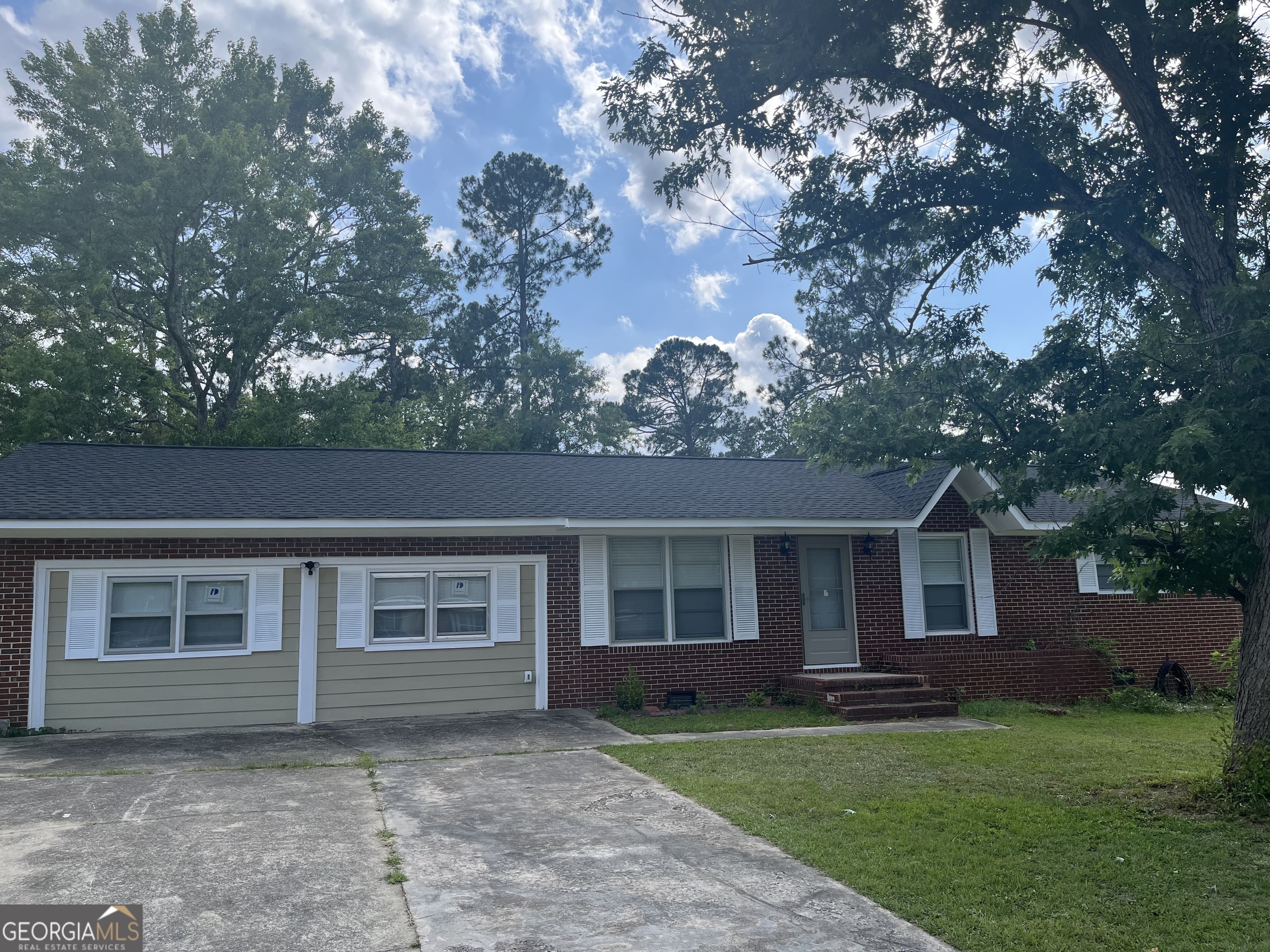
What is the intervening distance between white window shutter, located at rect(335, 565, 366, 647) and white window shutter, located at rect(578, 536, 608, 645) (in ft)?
10.1

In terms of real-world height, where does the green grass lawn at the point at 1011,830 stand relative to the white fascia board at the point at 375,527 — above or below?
below

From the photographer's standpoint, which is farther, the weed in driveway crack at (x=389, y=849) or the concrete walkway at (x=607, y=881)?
the weed in driveway crack at (x=389, y=849)

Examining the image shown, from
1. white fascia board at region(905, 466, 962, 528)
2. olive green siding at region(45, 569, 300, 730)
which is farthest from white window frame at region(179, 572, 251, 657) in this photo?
white fascia board at region(905, 466, 962, 528)

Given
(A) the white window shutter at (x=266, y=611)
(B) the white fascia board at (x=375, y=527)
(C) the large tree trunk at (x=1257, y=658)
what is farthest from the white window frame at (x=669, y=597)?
(C) the large tree trunk at (x=1257, y=658)

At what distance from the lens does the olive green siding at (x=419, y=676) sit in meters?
12.4

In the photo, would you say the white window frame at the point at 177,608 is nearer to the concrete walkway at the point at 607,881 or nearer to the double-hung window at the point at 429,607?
the double-hung window at the point at 429,607

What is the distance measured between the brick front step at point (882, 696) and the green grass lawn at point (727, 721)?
0.78 ft

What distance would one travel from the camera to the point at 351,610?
493 inches

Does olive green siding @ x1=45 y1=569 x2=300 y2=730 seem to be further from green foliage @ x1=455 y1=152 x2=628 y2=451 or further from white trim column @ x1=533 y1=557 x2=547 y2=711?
green foliage @ x1=455 y1=152 x2=628 y2=451

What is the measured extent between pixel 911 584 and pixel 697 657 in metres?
3.93

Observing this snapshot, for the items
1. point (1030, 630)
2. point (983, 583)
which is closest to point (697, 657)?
point (983, 583)

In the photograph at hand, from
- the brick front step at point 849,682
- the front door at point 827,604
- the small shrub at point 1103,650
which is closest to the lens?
the brick front step at point 849,682

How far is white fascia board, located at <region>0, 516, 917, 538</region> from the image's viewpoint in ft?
36.7

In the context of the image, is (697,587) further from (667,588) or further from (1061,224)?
(1061,224)
